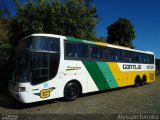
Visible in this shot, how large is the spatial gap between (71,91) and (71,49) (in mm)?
2202

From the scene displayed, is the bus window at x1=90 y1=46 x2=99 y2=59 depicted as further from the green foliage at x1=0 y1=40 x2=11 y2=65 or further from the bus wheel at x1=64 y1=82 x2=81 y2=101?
the green foliage at x1=0 y1=40 x2=11 y2=65

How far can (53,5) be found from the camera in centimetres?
1634

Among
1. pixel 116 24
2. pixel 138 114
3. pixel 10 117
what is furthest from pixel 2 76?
pixel 116 24

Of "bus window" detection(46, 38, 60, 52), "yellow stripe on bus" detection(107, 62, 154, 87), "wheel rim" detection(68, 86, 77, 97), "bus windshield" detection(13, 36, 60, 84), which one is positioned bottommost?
"wheel rim" detection(68, 86, 77, 97)

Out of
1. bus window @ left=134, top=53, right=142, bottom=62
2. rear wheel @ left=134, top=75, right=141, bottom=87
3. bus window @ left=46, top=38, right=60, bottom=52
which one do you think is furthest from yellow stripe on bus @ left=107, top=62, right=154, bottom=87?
bus window @ left=46, top=38, right=60, bottom=52

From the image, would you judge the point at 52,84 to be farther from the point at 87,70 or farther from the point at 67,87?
the point at 87,70

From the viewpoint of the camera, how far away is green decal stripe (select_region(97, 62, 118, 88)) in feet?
42.3

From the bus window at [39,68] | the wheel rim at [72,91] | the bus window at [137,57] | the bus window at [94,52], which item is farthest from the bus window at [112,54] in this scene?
the bus window at [39,68]

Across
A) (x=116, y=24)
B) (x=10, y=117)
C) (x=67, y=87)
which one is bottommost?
(x=10, y=117)

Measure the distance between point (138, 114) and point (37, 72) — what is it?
460cm

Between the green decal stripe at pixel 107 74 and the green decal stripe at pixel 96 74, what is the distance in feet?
0.75

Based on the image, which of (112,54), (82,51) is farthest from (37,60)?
(112,54)

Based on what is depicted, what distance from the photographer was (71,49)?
11.0m

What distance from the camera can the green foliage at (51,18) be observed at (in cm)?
1595
